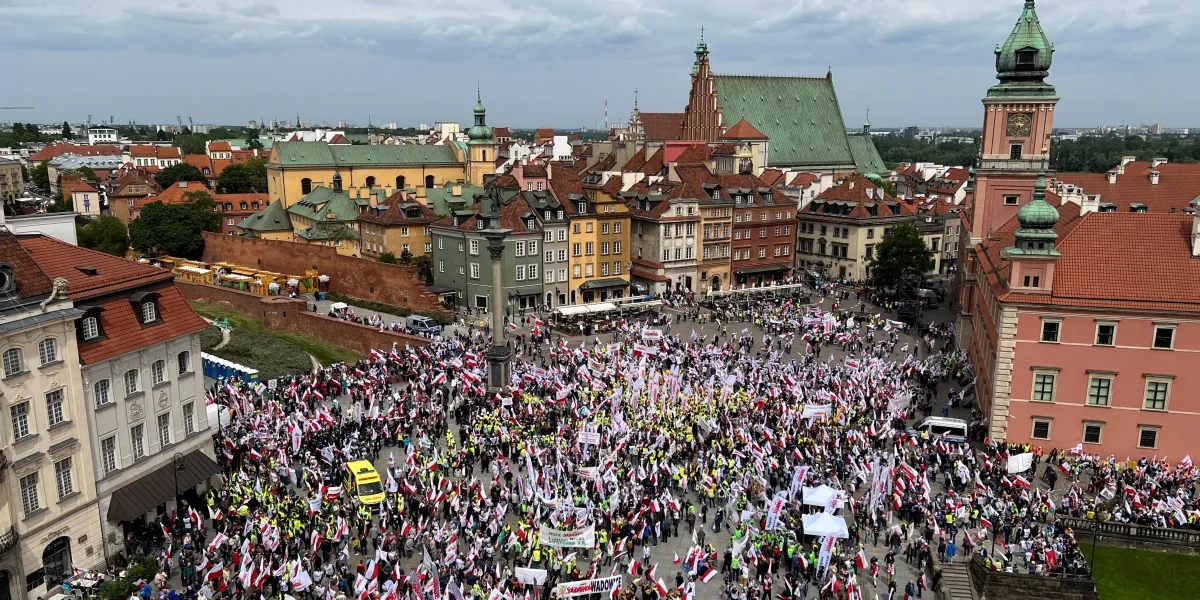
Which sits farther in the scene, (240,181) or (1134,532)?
(240,181)

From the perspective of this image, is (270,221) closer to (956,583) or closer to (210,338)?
(210,338)

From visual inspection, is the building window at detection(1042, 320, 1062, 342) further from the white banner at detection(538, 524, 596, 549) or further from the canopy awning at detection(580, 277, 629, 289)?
the canopy awning at detection(580, 277, 629, 289)

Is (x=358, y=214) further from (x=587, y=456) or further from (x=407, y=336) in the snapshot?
(x=587, y=456)

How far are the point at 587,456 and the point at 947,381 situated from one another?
87.7ft

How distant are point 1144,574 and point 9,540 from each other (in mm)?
36704

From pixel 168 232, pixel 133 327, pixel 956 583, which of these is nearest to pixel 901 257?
pixel 956 583

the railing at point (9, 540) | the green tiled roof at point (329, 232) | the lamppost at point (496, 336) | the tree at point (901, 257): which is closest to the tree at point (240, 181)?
the green tiled roof at point (329, 232)

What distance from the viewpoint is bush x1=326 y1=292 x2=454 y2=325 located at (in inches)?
2641

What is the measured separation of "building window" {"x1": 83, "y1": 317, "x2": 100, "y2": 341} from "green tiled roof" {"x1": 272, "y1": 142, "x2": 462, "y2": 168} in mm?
75579

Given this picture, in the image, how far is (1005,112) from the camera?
57250 millimetres

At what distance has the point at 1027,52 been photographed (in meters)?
55.5

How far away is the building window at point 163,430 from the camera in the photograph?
107 ft

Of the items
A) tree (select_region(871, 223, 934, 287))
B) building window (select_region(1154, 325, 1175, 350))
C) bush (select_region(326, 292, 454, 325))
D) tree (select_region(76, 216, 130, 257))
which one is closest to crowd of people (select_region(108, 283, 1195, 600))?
building window (select_region(1154, 325, 1175, 350))

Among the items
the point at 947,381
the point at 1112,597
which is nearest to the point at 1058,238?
the point at 947,381
